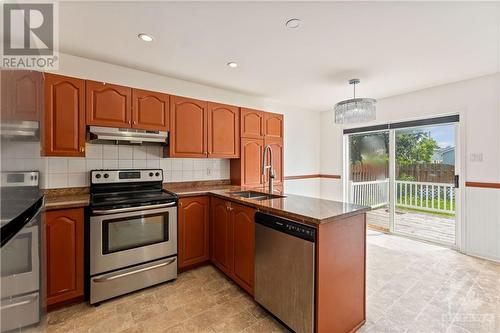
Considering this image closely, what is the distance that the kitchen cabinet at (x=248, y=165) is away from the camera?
3.37m

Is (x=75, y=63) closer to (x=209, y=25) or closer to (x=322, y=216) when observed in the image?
(x=209, y=25)

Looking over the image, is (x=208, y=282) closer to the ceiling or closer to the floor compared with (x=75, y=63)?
closer to the floor

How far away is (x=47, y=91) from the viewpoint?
81.9 inches

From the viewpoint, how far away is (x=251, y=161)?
346 cm

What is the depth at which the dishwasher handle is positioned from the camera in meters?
1.48

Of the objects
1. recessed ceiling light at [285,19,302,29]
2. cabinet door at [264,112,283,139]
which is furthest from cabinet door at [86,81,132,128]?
cabinet door at [264,112,283,139]

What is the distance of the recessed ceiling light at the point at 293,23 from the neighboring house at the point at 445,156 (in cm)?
309

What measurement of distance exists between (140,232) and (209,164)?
144cm

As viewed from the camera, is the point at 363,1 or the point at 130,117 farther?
the point at 130,117

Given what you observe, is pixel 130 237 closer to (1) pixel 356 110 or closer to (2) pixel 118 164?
(2) pixel 118 164

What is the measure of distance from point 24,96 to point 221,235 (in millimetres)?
2017

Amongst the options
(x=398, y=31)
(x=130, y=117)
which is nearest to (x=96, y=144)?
(x=130, y=117)

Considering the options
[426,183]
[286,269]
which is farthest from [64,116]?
[426,183]

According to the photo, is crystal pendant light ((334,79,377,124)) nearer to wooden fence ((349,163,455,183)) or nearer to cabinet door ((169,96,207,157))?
cabinet door ((169,96,207,157))
